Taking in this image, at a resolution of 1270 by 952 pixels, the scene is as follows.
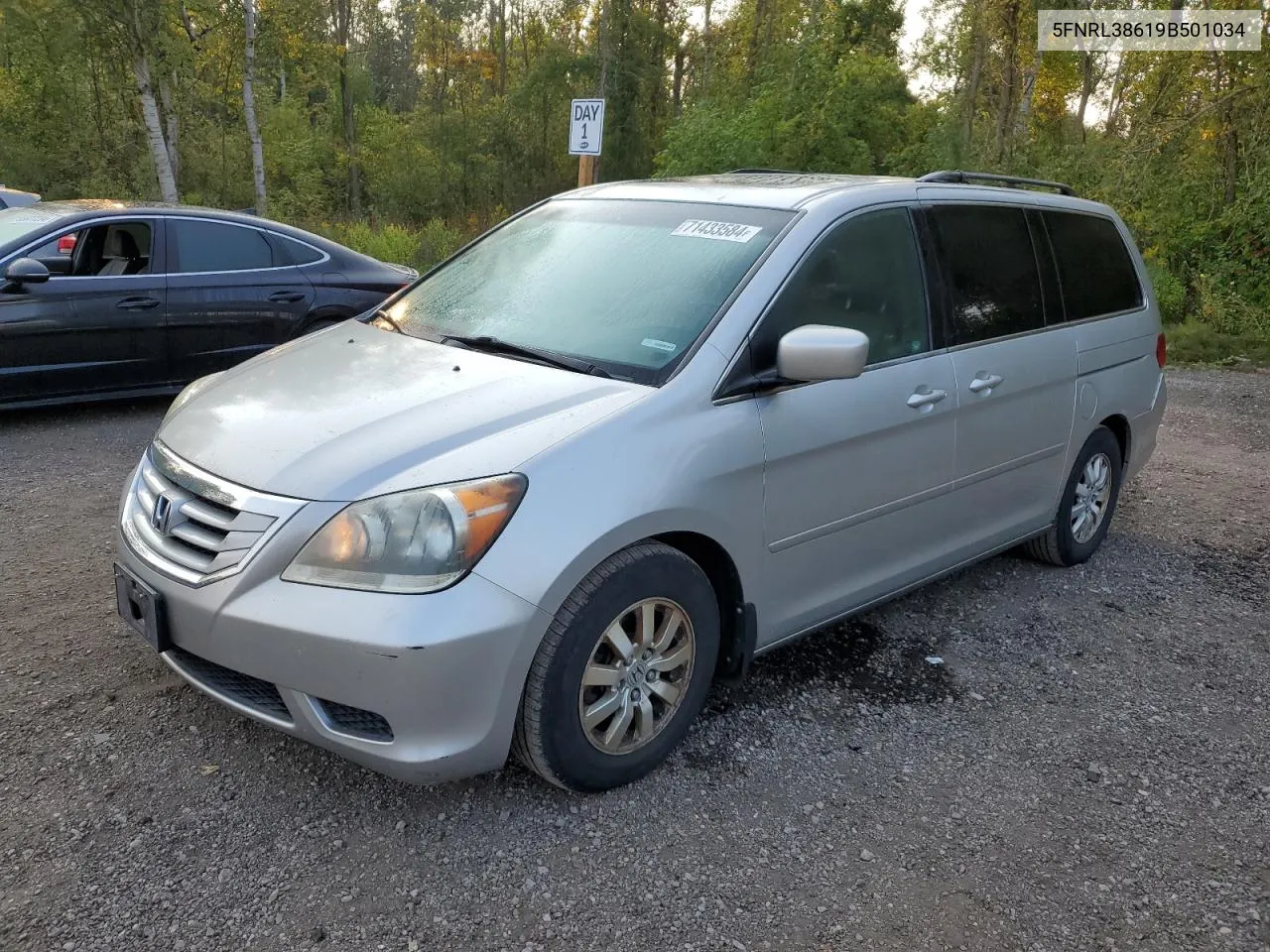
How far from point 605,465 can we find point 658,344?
2.00 ft

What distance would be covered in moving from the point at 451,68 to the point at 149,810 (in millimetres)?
44148

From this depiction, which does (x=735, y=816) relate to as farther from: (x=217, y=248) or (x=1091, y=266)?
(x=217, y=248)

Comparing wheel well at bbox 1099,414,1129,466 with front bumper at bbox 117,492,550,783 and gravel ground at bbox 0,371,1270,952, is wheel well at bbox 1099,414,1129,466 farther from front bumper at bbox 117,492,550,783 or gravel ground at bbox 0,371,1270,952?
front bumper at bbox 117,492,550,783

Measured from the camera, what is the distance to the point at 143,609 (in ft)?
9.36

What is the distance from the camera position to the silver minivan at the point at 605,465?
2.56 meters

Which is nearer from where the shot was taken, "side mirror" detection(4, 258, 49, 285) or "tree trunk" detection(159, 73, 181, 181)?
"side mirror" detection(4, 258, 49, 285)

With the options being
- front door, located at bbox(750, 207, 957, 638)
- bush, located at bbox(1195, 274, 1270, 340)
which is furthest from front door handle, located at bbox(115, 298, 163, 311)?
bush, located at bbox(1195, 274, 1270, 340)

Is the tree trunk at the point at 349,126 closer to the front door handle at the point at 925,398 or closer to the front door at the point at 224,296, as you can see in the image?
the front door at the point at 224,296

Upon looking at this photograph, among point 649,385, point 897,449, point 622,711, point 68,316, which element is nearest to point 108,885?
point 622,711

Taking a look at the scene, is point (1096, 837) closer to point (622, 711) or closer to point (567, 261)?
point (622, 711)


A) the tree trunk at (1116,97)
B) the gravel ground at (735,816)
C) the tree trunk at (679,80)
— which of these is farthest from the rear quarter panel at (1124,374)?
the tree trunk at (679,80)

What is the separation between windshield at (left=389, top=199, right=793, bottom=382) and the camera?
327 cm

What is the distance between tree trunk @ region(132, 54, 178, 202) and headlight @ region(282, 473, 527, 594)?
47.2ft

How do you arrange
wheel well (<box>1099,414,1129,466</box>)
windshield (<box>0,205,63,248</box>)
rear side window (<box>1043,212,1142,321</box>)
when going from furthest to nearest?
1. windshield (<box>0,205,63,248</box>)
2. wheel well (<box>1099,414,1129,466</box>)
3. rear side window (<box>1043,212,1142,321</box>)
